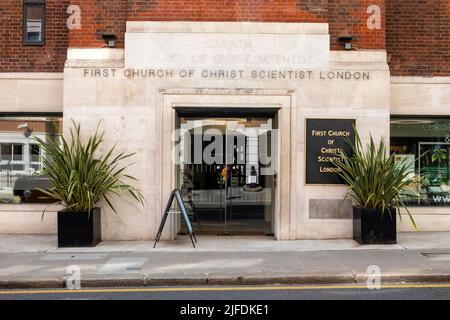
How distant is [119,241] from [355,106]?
Result: 5.91 meters

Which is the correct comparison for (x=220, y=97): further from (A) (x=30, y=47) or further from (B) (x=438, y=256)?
(B) (x=438, y=256)

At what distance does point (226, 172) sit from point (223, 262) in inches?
146

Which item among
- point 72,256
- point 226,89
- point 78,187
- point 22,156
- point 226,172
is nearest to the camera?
point 72,256

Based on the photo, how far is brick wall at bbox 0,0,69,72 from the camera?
12016mm

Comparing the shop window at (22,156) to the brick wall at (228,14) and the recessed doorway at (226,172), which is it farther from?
the recessed doorway at (226,172)

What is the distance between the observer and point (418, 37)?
477 inches

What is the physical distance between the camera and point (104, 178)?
409 inches

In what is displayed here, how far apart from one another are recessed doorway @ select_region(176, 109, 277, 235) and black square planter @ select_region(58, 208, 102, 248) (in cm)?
250

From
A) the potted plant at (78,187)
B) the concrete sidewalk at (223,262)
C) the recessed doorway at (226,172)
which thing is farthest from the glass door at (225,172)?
the potted plant at (78,187)

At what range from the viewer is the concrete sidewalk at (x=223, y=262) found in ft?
24.7

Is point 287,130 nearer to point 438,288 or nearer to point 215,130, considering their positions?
point 215,130

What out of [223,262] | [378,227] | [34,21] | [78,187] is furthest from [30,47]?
[378,227]

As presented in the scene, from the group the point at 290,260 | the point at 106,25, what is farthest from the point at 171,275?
the point at 106,25

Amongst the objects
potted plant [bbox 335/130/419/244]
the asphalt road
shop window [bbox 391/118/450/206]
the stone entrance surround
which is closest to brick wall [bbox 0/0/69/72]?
the stone entrance surround
